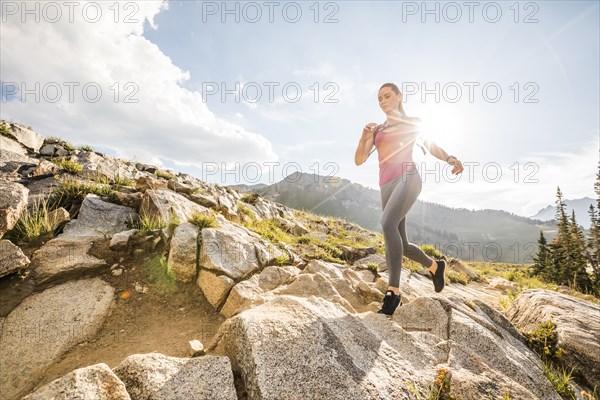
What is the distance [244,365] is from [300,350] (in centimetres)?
61

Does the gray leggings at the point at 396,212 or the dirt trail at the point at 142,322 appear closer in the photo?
the dirt trail at the point at 142,322

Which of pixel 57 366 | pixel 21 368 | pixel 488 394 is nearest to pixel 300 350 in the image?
pixel 488 394

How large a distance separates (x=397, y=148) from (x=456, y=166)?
1.10 metres

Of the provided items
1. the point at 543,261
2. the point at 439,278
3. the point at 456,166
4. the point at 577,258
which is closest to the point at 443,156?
the point at 456,166

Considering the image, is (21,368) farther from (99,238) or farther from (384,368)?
(384,368)

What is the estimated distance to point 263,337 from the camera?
2.99m

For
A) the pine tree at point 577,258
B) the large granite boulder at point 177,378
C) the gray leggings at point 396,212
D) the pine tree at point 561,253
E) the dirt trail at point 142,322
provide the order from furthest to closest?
the pine tree at point 561,253, the pine tree at point 577,258, the gray leggings at point 396,212, the dirt trail at point 142,322, the large granite boulder at point 177,378

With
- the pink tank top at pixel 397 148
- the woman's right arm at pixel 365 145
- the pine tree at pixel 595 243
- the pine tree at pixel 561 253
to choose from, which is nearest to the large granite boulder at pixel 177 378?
the pink tank top at pixel 397 148

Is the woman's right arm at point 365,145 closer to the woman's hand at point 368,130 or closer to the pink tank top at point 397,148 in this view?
the woman's hand at point 368,130

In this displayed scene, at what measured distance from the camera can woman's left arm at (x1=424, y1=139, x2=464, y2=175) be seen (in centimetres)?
497

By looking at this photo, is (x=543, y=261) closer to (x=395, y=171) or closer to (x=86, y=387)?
(x=395, y=171)

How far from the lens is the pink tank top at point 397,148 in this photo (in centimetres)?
519

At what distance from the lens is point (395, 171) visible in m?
5.19

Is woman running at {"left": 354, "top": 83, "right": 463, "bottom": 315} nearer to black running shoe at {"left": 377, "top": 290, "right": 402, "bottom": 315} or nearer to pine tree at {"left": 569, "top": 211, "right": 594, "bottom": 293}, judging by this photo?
black running shoe at {"left": 377, "top": 290, "right": 402, "bottom": 315}
